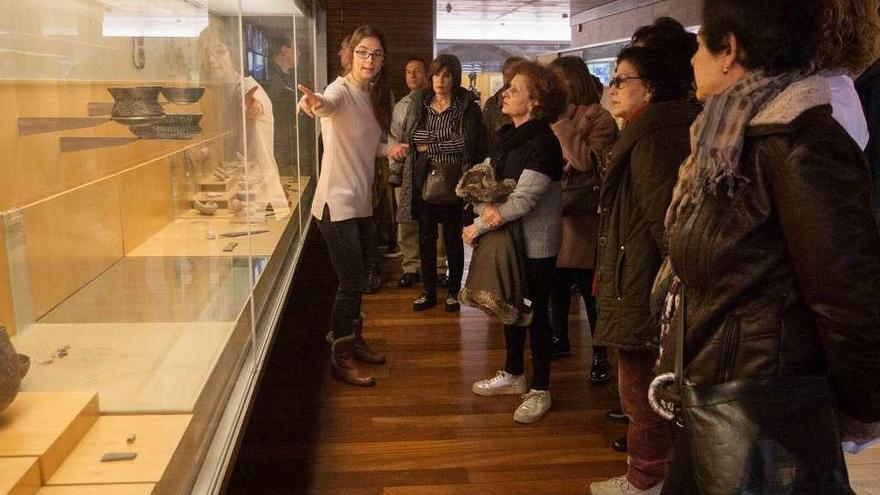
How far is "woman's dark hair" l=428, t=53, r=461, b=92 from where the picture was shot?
539 centimetres

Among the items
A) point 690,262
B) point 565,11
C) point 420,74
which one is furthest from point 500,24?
point 690,262

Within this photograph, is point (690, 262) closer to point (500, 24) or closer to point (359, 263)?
point (359, 263)

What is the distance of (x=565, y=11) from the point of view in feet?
54.3

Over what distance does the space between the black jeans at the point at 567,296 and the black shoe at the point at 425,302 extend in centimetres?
126

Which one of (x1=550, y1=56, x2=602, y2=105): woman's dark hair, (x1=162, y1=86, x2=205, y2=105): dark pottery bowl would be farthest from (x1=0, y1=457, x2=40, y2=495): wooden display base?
(x1=550, y1=56, x2=602, y2=105): woman's dark hair

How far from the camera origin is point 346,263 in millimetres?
4121

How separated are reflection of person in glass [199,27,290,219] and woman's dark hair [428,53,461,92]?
147 centimetres

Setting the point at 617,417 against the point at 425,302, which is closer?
the point at 617,417

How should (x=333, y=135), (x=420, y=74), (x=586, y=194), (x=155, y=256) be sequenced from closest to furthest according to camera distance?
(x=155, y=256) → (x=333, y=135) → (x=586, y=194) → (x=420, y=74)

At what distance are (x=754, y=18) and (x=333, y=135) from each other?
8.55 feet

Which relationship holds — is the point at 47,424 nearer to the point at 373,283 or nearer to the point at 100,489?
the point at 100,489

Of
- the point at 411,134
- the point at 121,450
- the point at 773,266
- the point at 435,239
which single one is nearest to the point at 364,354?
the point at 435,239

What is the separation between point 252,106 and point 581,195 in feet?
5.71

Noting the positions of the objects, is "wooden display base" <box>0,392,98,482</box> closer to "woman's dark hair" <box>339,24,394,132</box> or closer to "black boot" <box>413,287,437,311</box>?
"woman's dark hair" <box>339,24,394,132</box>
